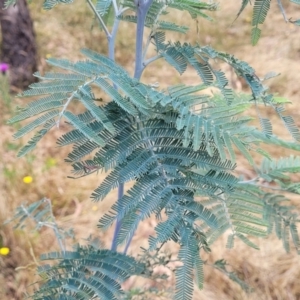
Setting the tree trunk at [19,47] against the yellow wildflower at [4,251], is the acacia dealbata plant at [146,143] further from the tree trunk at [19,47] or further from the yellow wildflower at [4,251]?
the tree trunk at [19,47]

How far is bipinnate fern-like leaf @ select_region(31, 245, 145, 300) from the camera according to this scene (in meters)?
0.59

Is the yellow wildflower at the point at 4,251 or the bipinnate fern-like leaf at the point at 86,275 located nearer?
the bipinnate fern-like leaf at the point at 86,275

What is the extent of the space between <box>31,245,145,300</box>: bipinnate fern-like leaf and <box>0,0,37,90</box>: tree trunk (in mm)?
1835

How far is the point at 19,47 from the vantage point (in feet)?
7.76

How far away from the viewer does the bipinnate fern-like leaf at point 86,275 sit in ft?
1.95

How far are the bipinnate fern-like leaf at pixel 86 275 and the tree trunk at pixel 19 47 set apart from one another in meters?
1.83

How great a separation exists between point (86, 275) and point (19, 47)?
2.00 m

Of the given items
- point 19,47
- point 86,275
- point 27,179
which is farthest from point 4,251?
point 19,47

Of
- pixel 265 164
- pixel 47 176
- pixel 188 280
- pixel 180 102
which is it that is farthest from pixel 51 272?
pixel 47 176

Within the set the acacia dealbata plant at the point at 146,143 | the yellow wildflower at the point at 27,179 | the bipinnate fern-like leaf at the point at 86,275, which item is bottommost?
the yellow wildflower at the point at 27,179

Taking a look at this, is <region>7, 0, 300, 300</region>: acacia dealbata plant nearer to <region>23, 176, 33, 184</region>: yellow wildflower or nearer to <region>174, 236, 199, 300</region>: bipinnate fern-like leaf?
<region>174, 236, 199, 300</region>: bipinnate fern-like leaf

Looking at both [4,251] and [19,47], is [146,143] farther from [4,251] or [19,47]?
[19,47]

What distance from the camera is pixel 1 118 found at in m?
2.07

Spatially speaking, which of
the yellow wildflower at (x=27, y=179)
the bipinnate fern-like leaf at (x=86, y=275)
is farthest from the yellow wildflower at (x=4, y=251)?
the bipinnate fern-like leaf at (x=86, y=275)
